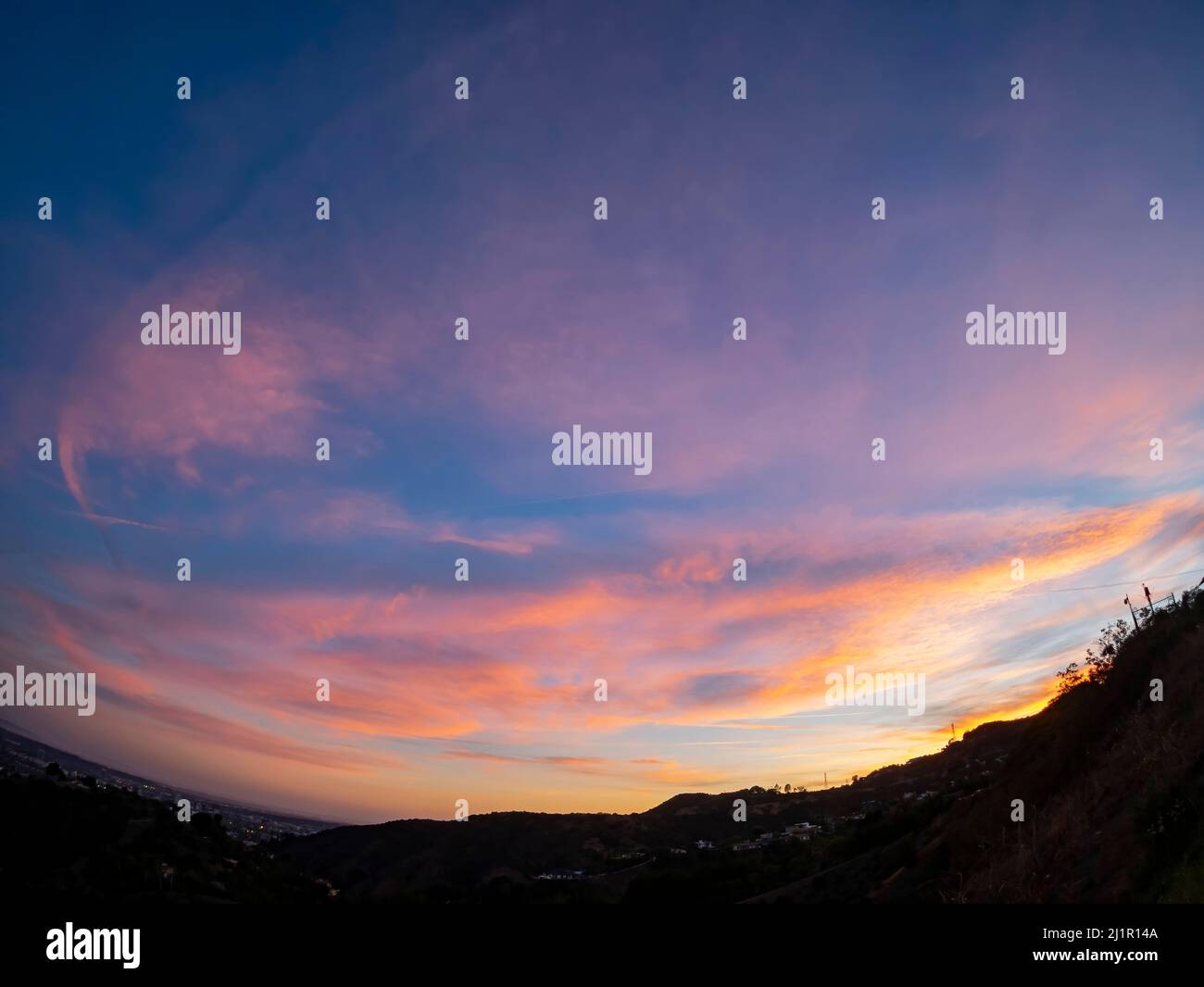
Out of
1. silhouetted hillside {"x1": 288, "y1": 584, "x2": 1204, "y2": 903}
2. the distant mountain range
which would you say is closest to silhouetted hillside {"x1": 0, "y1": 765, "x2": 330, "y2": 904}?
the distant mountain range

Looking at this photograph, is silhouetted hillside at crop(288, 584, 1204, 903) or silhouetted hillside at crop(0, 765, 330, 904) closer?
silhouetted hillside at crop(288, 584, 1204, 903)

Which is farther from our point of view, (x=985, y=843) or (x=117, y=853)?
(x=117, y=853)

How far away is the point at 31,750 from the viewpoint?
270 feet

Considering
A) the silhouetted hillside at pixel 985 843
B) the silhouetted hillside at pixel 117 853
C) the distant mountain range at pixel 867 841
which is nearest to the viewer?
the silhouetted hillside at pixel 985 843

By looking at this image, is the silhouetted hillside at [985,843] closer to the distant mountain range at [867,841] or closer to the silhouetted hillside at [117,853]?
the distant mountain range at [867,841]

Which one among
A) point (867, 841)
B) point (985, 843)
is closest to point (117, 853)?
point (867, 841)

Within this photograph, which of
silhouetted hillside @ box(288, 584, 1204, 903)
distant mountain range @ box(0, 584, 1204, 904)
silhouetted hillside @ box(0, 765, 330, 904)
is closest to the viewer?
silhouetted hillside @ box(288, 584, 1204, 903)

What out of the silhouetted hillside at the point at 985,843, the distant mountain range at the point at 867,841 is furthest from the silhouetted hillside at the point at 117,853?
the silhouetted hillside at the point at 985,843

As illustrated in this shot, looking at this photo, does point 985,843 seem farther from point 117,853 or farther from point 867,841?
point 117,853

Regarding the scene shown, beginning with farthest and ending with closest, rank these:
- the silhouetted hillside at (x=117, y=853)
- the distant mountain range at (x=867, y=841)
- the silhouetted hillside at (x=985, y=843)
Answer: the silhouetted hillside at (x=117, y=853), the distant mountain range at (x=867, y=841), the silhouetted hillside at (x=985, y=843)

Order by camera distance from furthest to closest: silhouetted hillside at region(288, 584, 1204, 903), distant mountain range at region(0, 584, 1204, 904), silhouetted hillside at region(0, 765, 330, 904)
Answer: silhouetted hillside at region(0, 765, 330, 904) → distant mountain range at region(0, 584, 1204, 904) → silhouetted hillside at region(288, 584, 1204, 903)

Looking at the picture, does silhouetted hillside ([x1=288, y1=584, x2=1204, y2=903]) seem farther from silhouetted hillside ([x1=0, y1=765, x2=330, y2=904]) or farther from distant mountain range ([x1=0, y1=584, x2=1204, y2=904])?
silhouetted hillside ([x1=0, y1=765, x2=330, y2=904])
